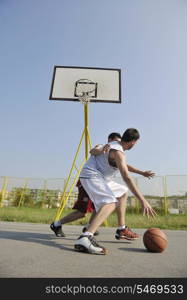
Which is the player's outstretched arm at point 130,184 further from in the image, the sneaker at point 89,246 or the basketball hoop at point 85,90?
the basketball hoop at point 85,90

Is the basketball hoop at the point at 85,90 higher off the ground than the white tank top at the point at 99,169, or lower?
higher

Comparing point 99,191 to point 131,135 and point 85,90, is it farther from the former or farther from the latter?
point 85,90

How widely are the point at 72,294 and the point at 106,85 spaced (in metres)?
6.02

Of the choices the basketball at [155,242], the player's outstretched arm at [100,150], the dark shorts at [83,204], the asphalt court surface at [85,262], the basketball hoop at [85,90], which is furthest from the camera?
the basketball hoop at [85,90]

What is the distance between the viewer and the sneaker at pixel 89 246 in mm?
2258

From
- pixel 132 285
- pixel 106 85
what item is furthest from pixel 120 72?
pixel 132 285

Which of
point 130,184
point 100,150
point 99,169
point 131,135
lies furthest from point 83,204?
point 131,135

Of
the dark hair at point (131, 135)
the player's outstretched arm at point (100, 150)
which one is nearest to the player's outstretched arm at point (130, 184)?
the player's outstretched arm at point (100, 150)

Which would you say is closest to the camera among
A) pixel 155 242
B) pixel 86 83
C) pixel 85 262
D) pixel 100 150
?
pixel 85 262

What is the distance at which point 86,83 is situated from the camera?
21.9 ft

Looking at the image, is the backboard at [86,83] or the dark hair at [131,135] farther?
the backboard at [86,83]

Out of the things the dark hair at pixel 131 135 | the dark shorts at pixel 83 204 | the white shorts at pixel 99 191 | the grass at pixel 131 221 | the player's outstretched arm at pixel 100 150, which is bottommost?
the grass at pixel 131 221

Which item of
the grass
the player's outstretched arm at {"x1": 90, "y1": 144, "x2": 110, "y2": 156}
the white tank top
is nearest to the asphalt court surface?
the white tank top

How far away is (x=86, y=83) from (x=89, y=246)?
5.33m
